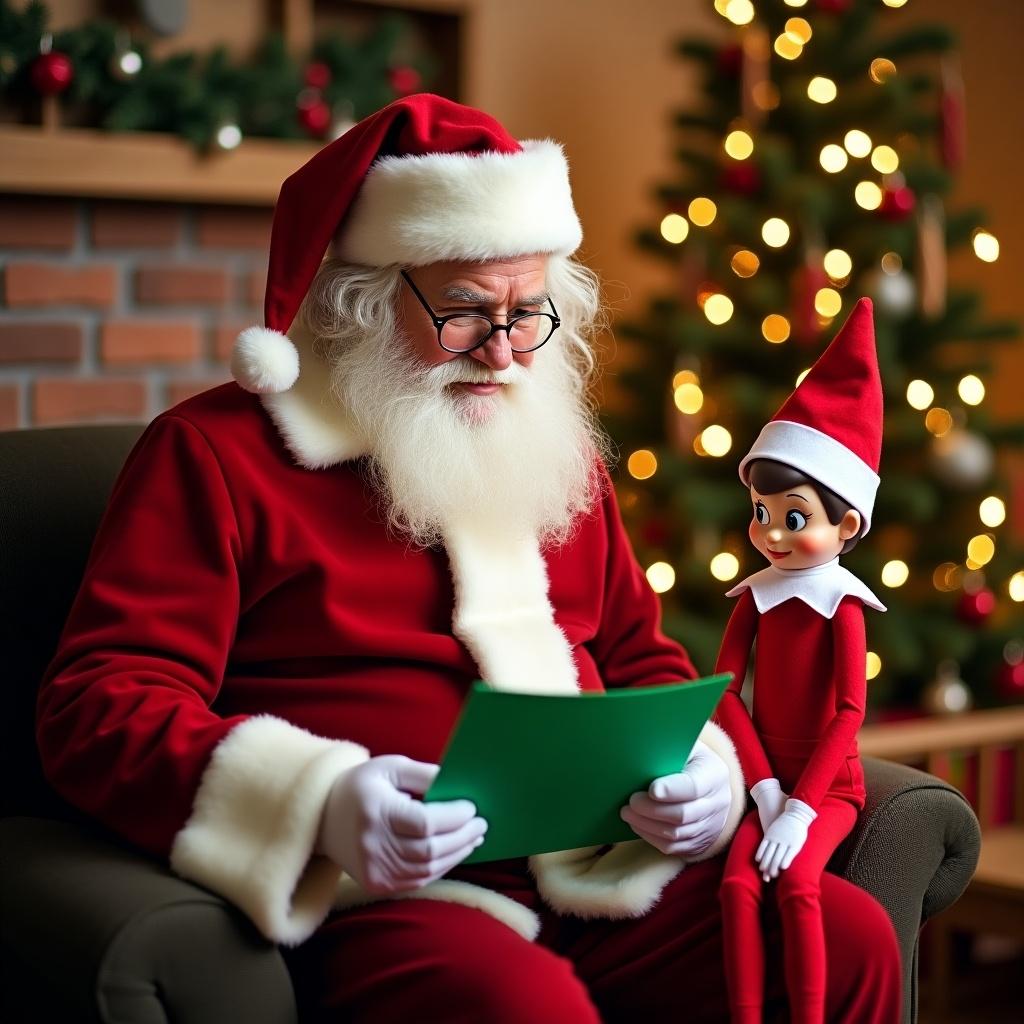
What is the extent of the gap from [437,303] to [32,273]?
56.0 inches

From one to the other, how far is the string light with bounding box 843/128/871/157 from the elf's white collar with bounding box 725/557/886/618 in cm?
175

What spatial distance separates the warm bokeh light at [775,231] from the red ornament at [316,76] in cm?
97

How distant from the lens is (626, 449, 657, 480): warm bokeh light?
3.16m

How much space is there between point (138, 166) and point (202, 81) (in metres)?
0.24

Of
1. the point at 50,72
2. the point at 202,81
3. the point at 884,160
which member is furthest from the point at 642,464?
the point at 50,72

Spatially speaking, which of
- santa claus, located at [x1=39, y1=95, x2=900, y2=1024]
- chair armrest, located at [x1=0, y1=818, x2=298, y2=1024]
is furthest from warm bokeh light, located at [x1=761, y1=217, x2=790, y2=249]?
chair armrest, located at [x1=0, y1=818, x2=298, y2=1024]

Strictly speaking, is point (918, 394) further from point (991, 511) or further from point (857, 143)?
point (857, 143)

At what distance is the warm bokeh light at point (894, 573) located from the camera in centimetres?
303

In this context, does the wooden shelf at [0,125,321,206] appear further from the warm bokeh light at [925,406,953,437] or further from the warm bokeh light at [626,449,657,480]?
the warm bokeh light at [925,406,953,437]

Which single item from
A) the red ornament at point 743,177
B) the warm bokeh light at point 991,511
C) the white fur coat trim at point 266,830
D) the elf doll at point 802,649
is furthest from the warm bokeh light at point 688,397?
the white fur coat trim at point 266,830

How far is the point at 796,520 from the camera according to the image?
4.92 feet

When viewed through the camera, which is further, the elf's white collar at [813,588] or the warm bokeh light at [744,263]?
the warm bokeh light at [744,263]

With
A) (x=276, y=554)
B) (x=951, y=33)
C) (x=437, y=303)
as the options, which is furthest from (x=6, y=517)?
(x=951, y=33)

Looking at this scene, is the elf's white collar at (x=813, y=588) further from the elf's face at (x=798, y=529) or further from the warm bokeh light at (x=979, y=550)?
the warm bokeh light at (x=979, y=550)
